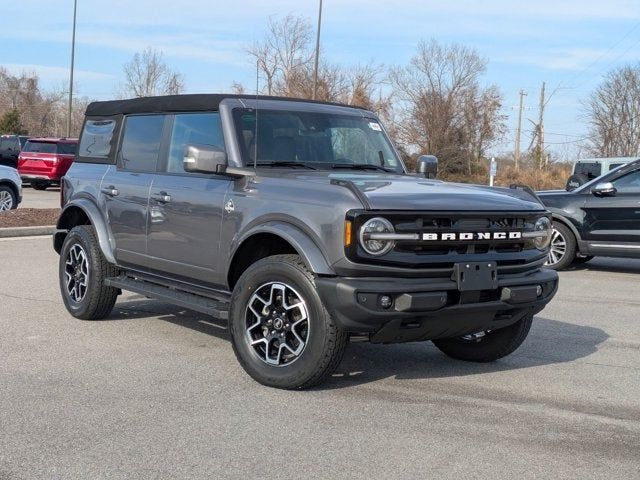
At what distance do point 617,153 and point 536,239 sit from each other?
166 ft

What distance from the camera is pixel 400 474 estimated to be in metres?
4.05

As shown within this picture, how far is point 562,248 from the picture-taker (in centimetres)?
1234

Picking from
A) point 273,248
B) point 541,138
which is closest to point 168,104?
point 273,248

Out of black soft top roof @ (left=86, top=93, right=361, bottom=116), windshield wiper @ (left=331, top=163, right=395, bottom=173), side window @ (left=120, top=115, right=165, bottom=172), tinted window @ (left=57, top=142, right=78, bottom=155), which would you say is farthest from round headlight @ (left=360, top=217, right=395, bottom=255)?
tinted window @ (left=57, top=142, right=78, bottom=155)

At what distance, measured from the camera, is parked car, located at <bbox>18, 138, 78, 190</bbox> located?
2730 centimetres

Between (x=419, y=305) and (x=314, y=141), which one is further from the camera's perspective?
(x=314, y=141)

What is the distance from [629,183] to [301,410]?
842 centimetres

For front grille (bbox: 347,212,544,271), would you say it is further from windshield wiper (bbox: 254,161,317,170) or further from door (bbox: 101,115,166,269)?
door (bbox: 101,115,166,269)

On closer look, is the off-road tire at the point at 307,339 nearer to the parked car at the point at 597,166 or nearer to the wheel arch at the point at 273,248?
the wheel arch at the point at 273,248

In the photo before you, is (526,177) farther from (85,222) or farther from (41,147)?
(85,222)

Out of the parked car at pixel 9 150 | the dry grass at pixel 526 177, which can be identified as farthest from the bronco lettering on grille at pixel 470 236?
the dry grass at pixel 526 177

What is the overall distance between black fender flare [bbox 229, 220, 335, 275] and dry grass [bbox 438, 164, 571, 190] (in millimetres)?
37521

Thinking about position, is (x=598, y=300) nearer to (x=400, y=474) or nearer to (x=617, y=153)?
(x=400, y=474)

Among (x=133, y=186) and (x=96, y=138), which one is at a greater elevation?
(x=96, y=138)
